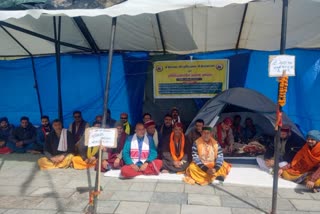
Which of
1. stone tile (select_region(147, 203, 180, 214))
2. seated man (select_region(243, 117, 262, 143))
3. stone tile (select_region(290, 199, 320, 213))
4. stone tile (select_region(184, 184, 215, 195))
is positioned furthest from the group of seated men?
stone tile (select_region(147, 203, 180, 214))

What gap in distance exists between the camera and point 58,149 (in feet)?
18.0

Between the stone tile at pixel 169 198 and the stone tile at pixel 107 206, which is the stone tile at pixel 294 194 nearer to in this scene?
the stone tile at pixel 169 198

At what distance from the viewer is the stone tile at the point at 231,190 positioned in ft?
13.5

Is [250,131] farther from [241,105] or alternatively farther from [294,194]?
[294,194]

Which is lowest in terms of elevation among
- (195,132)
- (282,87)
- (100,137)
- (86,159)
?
(86,159)

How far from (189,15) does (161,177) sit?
287cm

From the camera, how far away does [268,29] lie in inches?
229

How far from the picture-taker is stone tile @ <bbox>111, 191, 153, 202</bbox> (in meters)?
3.91

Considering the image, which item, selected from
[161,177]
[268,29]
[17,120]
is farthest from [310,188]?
[17,120]

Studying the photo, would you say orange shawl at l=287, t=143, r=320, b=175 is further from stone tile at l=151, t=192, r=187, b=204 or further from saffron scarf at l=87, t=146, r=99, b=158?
saffron scarf at l=87, t=146, r=99, b=158

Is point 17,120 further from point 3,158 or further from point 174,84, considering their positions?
point 174,84

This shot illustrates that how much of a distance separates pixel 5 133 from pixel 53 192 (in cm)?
353

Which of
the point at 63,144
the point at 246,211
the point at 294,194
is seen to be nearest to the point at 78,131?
the point at 63,144

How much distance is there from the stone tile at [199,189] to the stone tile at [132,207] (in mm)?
745
